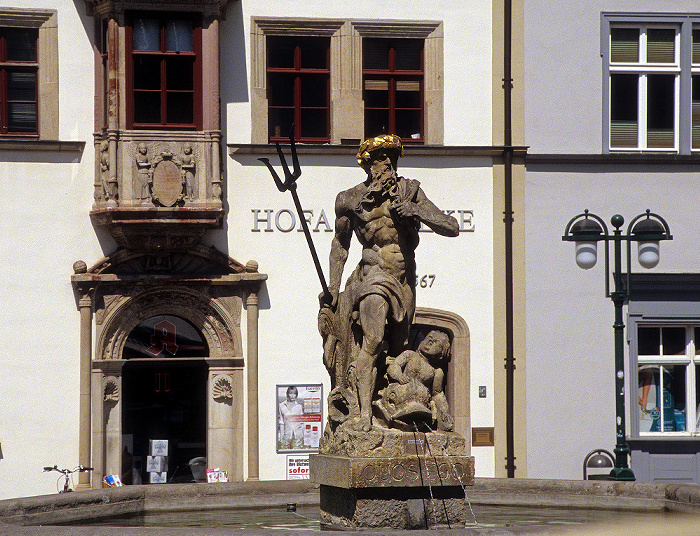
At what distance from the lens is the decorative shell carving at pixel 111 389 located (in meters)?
17.5

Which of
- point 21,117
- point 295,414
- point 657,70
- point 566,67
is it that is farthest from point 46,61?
point 657,70

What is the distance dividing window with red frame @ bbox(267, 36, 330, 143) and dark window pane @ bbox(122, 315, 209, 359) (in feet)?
9.69

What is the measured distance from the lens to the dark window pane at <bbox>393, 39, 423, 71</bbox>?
1853 cm

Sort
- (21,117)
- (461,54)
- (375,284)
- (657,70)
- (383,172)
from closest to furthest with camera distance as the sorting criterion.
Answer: (375,284) < (383,172) < (21,117) < (461,54) < (657,70)

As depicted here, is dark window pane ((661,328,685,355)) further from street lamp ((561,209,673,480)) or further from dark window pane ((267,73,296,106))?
dark window pane ((267,73,296,106))

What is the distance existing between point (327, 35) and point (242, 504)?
8.45 metres

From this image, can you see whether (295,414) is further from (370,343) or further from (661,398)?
(370,343)

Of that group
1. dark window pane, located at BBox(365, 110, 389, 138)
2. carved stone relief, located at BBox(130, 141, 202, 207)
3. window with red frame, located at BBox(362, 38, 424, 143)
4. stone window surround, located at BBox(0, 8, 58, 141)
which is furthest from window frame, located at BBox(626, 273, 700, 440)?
stone window surround, located at BBox(0, 8, 58, 141)

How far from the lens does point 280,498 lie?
39.1 ft

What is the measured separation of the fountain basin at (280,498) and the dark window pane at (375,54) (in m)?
7.92

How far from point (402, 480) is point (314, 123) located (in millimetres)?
10201

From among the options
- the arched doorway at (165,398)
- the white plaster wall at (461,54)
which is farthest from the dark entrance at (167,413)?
the white plaster wall at (461,54)

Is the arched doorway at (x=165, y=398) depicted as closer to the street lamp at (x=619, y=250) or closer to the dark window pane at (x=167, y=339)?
the dark window pane at (x=167, y=339)

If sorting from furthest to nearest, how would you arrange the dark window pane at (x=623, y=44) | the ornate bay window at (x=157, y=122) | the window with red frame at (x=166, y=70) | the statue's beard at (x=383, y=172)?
the dark window pane at (x=623, y=44) < the window with red frame at (x=166, y=70) < the ornate bay window at (x=157, y=122) < the statue's beard at (x=383, y=172)
